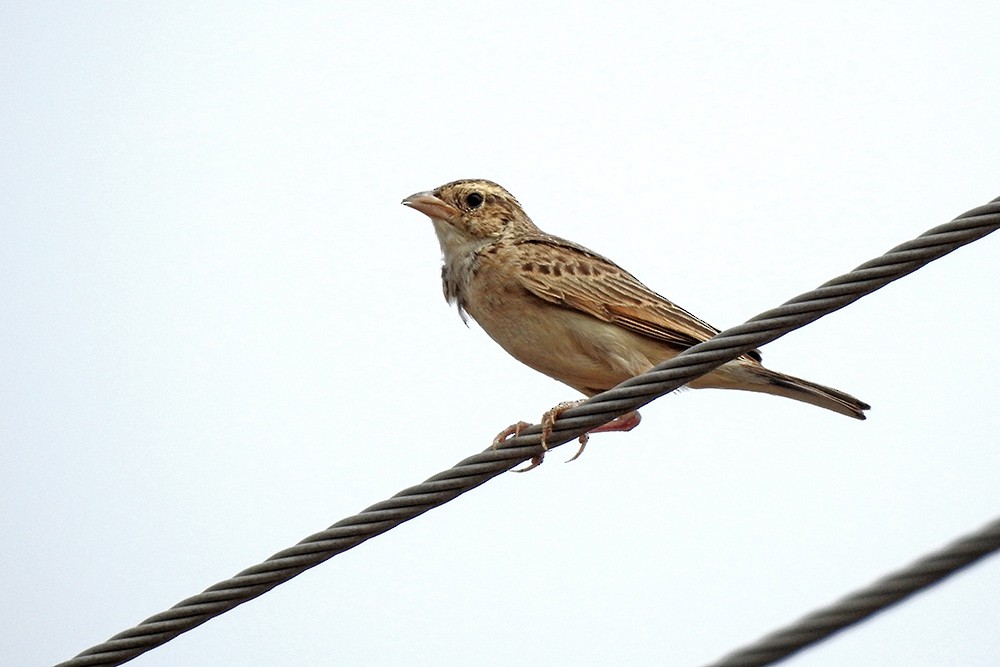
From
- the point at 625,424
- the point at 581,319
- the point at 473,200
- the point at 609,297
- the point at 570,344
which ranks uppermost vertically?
the point at 473,200

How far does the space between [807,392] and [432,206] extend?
3.00 m

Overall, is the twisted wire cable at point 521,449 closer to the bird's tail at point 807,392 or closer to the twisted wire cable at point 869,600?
the twisted wire cable at point 869,600

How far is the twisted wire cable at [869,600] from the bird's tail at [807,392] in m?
4.15

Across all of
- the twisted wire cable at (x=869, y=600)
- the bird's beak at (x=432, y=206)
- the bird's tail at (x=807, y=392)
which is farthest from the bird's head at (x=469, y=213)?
the twisted wire cable at (x=869, y=600)

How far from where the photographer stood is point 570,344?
784 centimetres

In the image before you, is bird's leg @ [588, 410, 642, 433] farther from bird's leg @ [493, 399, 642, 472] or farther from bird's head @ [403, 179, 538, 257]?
bird's head @ [403, 179, 538, 257]

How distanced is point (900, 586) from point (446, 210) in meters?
6.19

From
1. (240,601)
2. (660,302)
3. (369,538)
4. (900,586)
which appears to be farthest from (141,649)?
(660,302)

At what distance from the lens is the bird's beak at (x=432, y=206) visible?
892cm

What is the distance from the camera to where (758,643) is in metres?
3.14

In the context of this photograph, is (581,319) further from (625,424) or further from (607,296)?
(625,424)

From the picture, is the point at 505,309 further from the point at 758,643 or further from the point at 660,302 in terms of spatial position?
the point at 758,643

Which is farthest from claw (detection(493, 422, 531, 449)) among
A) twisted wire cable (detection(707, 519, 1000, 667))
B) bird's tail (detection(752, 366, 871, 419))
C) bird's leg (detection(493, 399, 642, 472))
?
twisted wire cable (detection(707, 519, 1000, 667))

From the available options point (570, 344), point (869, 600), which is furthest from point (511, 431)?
point (869, 600)
